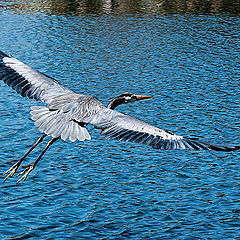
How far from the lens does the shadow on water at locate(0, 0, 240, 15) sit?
157 feet

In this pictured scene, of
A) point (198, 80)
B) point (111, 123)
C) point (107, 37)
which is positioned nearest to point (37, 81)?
point (111, 123)

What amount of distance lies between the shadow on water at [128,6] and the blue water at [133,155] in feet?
41.9

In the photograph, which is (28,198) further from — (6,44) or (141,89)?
(6,44)

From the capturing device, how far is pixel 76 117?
415 inches

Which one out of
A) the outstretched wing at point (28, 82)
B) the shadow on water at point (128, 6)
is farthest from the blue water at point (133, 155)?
the shadow on water at point (128, 6)

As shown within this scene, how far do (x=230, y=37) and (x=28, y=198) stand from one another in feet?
87.0

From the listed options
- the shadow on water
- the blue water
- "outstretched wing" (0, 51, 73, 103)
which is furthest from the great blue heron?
the shadow on water

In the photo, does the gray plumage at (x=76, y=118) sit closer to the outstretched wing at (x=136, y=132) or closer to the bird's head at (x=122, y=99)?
the outstretched wing at (x=136, y=132)

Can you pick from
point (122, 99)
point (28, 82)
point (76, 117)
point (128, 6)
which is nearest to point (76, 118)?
point (76, 117)

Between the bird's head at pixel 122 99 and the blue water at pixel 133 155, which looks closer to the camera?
the bird's head at pixel 122 99

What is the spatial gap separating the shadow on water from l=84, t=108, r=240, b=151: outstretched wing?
3780 centimetres

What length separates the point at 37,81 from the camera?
12000 mm

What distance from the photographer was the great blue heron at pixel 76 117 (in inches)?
377

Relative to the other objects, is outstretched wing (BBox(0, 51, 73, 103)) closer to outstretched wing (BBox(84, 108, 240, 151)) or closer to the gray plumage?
the gray plumage
